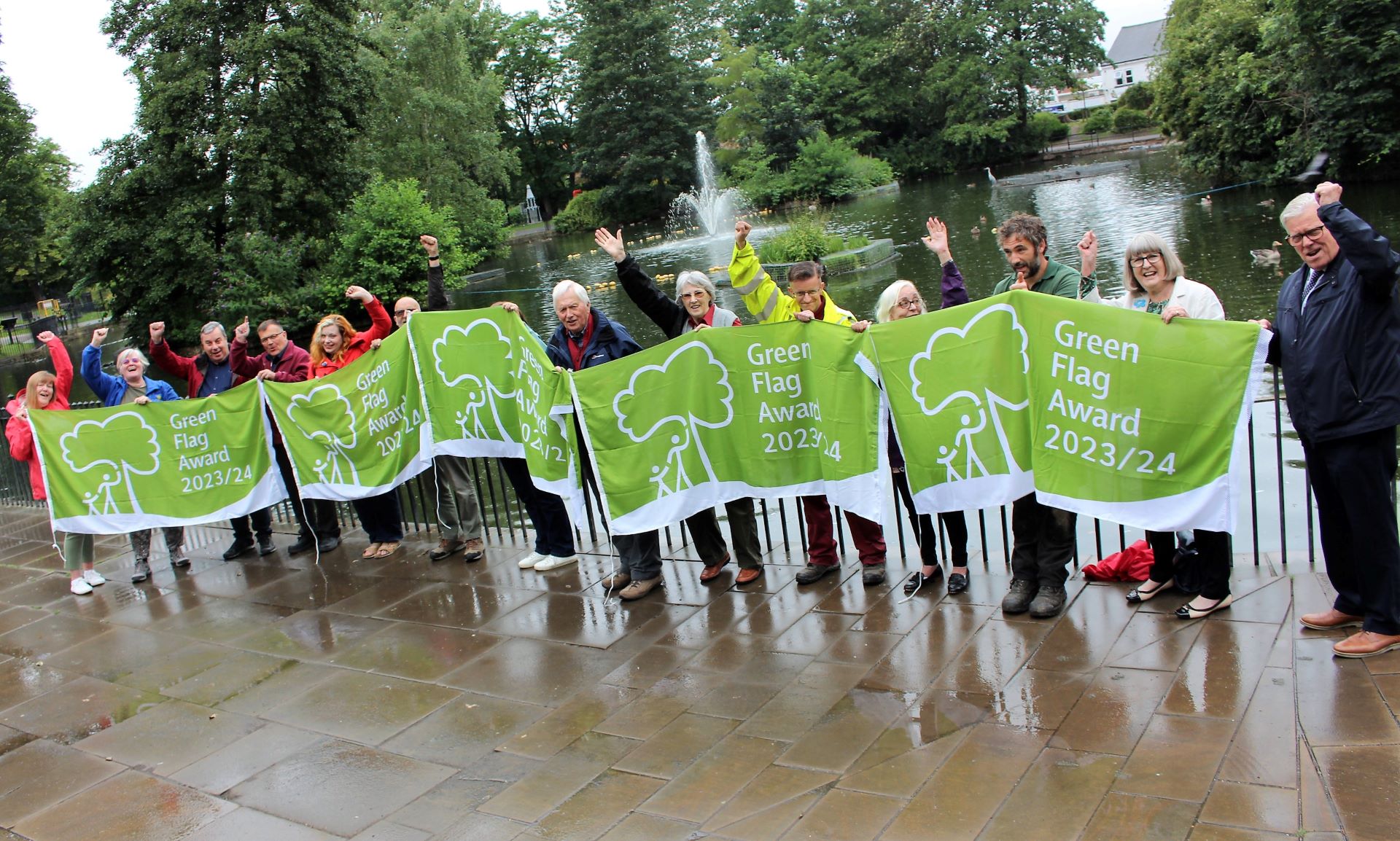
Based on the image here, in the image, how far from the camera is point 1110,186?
35.3 m

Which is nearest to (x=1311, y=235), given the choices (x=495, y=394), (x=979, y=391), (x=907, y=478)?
(x=979, y=391)

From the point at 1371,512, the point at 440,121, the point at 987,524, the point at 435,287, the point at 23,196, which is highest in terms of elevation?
the point at 440,121

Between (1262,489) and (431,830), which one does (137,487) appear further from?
(1262,489)

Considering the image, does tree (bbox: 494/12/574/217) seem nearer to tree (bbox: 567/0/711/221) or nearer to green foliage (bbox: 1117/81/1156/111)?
tree (bbox: 567/0/711/221)

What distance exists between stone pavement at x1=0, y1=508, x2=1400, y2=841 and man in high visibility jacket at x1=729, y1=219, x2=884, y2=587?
170mm

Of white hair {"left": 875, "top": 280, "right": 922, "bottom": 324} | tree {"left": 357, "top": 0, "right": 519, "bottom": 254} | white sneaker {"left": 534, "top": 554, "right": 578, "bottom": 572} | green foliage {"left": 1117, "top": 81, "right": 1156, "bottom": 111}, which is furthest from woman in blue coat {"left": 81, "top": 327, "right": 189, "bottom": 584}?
green foliage {"left": 1117, "top": 81, "right": 1156, "bottom": 111}

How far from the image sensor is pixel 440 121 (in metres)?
46.8

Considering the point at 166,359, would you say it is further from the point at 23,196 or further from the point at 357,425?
the point at 23,196

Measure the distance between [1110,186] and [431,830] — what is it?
1425 inches

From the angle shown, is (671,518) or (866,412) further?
(671,518)

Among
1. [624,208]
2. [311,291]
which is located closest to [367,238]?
[311,291]

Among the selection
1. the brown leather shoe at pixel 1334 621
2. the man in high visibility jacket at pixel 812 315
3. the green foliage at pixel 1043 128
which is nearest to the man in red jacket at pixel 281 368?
the man in high visibility jacket at pixel 812 315

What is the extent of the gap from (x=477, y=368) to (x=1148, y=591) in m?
4.53

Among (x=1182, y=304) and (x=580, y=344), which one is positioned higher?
(x=580, y=344)
